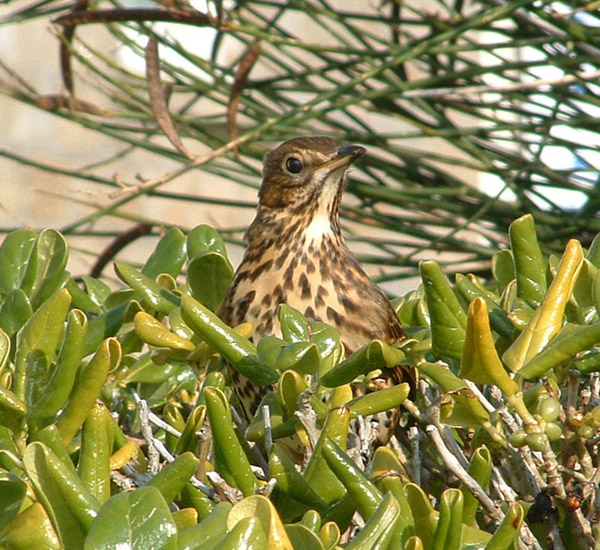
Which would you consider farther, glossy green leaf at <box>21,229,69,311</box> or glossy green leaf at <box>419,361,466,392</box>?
glossy green leaf at <box>21,229,69,311</box>

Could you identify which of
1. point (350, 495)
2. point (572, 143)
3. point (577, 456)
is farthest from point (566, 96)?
point (350, 495)

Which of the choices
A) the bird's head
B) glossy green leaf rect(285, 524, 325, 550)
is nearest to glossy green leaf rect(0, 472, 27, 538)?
glossy green leaf rect(285, 524, 325, 550)

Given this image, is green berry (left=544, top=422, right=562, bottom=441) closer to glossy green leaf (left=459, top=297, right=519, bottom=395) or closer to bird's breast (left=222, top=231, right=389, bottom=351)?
glossy green leaf (left=459, top=297, right=519, bottom=395)

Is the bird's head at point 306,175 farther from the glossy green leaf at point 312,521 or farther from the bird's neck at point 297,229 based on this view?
the glossy green leaf at point 312,521

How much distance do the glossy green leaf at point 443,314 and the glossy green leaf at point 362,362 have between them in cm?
7

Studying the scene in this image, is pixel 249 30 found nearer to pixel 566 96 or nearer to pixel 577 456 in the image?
pixel 566 96

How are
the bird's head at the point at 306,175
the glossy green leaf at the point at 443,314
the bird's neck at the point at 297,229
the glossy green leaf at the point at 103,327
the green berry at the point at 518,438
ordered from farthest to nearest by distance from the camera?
1. the bird's head at the point at 306,175
2. the bird's neck at the point at 297,229
3. the glossy green leaf at the point at 103,327
4. the glossy green leaf at the point at 443,314
5. the green berry at the point at 518,438

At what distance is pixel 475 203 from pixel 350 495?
6.41 feet

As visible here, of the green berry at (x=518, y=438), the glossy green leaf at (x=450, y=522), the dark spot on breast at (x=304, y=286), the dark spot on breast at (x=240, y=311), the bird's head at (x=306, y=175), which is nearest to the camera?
the glossy green leaf at (x=450, y=522)

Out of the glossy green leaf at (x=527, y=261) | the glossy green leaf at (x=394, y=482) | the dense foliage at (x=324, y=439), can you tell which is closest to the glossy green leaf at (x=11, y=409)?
the dense foliage at (x=324, y=439)

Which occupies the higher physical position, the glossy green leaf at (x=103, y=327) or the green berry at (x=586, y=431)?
the green berry at (x=586, y=431)

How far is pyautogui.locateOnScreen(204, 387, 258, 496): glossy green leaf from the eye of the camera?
106 centimetres

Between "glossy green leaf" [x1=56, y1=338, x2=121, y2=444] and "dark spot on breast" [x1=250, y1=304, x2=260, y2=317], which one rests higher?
"glossy green leaf" [x1=56, y1=338, x2=121, y2=444]

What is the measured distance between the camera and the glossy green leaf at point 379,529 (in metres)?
0.88
